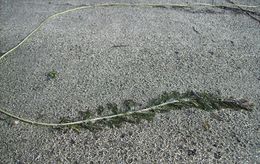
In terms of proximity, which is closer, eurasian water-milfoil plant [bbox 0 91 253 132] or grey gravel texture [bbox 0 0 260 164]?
grey gravel texture [bbox 0 0 260 164]

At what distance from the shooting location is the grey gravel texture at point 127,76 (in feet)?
7.05

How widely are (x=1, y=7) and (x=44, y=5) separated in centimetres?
54

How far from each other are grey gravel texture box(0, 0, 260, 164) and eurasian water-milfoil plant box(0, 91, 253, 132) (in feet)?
0.17

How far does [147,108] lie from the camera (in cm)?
244

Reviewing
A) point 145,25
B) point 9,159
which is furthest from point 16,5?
point 9,159

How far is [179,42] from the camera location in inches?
125

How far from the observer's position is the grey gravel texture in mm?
2148

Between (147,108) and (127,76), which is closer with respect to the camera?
(147,108)

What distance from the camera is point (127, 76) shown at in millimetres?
2752

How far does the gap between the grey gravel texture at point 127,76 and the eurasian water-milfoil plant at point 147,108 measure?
0.17ft

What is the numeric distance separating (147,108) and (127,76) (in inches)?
17.4

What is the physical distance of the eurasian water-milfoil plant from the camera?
7.62 feet

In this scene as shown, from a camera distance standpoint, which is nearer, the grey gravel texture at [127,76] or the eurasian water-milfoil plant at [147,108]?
the grey gravel texture at [127,76]

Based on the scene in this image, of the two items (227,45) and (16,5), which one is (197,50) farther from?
→ (16,5)
